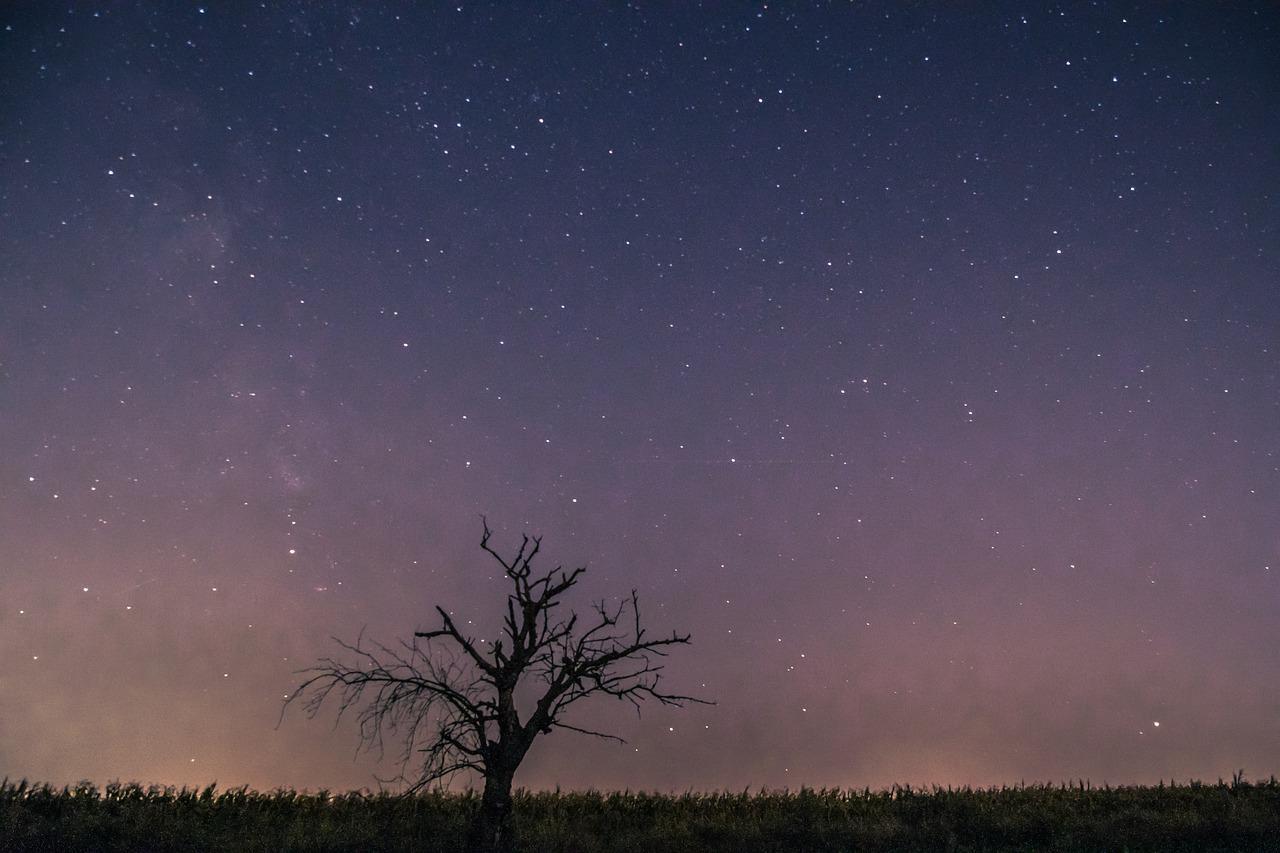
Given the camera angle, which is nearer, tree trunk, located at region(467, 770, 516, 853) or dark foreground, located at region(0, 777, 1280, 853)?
tree trunk, located at region(467, 770, 516, 853)

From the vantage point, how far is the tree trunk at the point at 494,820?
1313 cm

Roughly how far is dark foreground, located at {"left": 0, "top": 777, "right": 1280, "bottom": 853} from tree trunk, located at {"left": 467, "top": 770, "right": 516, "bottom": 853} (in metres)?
2.02

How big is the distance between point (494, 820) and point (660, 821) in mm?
5843

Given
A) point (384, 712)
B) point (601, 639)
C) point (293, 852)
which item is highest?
point (601, 639)

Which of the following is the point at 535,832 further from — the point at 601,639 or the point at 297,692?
the point at 297,692

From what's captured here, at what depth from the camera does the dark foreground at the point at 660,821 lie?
1535cm

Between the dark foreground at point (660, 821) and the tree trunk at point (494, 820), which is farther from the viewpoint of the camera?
the dark foreground at point (660, 821)

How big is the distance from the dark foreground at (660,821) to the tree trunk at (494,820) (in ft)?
6.62

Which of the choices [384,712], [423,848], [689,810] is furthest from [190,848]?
[689,810]

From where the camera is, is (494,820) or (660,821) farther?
(660,821)

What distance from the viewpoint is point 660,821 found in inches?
703

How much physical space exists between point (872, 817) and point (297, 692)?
513 inches

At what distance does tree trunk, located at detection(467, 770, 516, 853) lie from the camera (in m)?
13.1

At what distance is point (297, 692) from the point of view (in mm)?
12789
